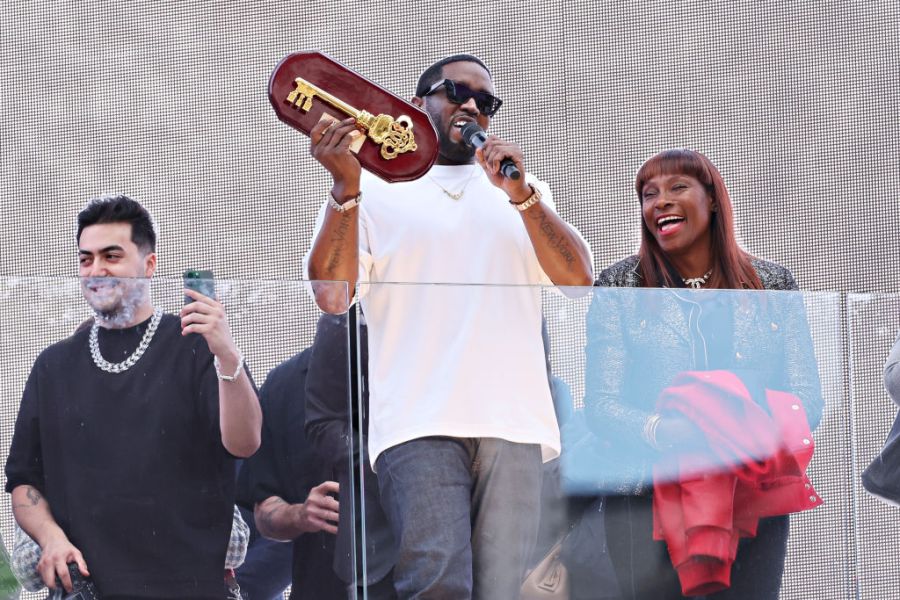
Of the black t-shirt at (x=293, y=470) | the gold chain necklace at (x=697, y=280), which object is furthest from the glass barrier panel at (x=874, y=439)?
the black t-shirt at (x=293, y=470)

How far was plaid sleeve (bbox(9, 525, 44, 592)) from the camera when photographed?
6.95 ft

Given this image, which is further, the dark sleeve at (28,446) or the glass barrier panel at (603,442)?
the glass barrier panel at (603,442)

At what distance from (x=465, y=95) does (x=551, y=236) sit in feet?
1.10

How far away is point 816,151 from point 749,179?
0.88 ft

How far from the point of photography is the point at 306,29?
543cm

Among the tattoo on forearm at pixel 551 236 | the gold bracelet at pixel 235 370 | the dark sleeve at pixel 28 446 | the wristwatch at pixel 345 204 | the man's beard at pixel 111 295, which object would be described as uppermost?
the wristwatch at pixel 345 204

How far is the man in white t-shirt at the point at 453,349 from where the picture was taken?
2.23 metres

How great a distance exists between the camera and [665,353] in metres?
2.40

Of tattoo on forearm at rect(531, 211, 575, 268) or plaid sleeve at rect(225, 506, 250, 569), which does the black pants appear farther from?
plaid sleeve at rect(225, 506, 250, 569)

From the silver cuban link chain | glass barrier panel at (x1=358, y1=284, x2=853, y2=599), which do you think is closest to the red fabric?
glass barrier panel at (x1=358, y1=284, x2=853, y2=599)

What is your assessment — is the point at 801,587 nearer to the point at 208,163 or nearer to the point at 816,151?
the point at 816,151

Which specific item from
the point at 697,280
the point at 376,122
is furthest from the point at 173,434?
the point at 697,280

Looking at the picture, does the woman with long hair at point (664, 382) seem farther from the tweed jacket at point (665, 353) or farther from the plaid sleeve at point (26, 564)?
the plaid sleeve at point (26, 564)

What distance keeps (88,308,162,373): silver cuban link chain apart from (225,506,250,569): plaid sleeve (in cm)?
29
